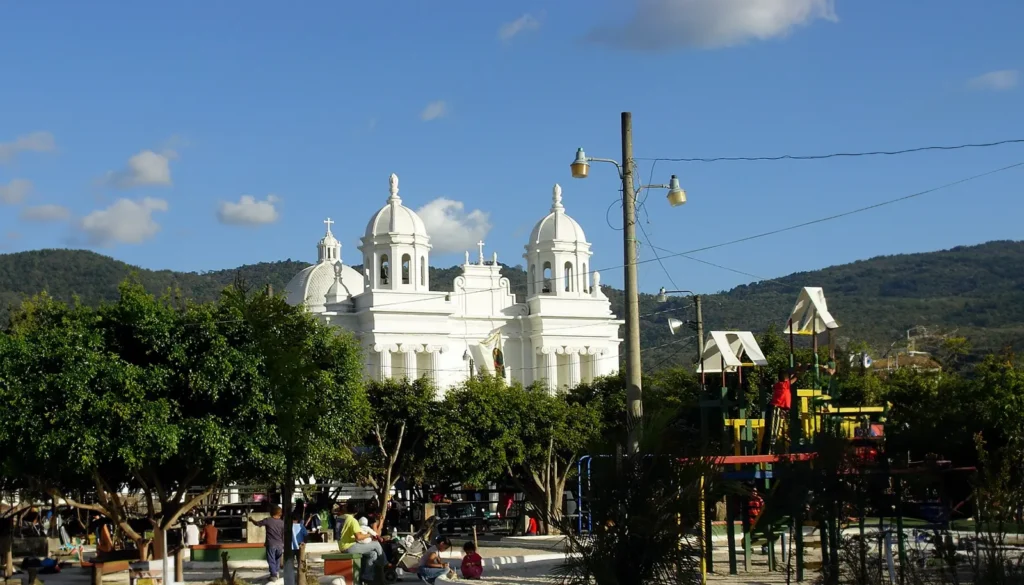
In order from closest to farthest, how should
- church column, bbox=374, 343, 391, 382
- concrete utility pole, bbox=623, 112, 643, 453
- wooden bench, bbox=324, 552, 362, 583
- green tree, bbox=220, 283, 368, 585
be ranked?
concrete utility pole, bbox=623, 112, 643, 453 → green tree, bbox=220, 283, 368, 585 → wooden bench, bbox=324, 552, 362, 583 → church column, bbox=374, 343, 391, 382

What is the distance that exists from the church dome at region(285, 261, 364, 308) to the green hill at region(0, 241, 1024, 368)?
2987cm

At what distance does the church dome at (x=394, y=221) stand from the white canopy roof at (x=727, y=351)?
48945 millimetres

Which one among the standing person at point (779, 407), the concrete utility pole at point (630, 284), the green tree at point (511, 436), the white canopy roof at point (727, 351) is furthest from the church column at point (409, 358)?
the concrete utility pole at point (630, 284)

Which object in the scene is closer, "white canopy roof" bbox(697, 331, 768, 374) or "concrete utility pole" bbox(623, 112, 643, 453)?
"concrete utility pole" bbox(623, 112, 643, 453)

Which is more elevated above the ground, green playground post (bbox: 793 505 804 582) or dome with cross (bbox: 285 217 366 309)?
dome with cross (bbox: 285 217 366 309)

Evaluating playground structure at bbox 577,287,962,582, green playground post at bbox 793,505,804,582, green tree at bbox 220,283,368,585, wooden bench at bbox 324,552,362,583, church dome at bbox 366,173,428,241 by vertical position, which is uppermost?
church dome at bbox 366,173,428,241

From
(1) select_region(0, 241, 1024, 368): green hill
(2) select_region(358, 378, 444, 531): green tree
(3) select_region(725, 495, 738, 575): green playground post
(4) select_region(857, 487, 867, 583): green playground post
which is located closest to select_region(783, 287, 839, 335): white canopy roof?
(3) select_region(725, 495, 738, 575): green playground post

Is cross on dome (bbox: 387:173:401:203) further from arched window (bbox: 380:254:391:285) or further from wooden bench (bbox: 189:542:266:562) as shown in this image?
wooden bench (bbox: 189:542:266:562)

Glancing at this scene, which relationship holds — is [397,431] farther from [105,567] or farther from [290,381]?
[290,381]

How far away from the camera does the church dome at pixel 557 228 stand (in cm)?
7412

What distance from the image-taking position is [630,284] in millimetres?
17469

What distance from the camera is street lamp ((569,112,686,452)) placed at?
56.2ft

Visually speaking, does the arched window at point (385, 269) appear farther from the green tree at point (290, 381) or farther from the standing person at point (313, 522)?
the green tree at point (290, 381)

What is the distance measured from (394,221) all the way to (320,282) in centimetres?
889
